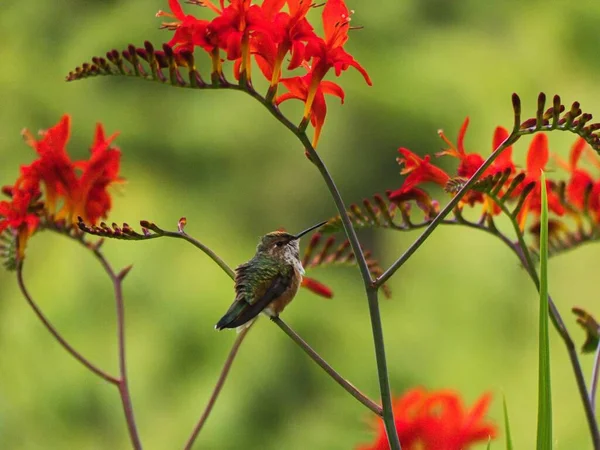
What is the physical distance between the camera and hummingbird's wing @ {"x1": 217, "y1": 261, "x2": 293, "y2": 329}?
0.88 m

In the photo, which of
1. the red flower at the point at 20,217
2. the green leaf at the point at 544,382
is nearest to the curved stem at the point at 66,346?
the red flower at the point at 20,217

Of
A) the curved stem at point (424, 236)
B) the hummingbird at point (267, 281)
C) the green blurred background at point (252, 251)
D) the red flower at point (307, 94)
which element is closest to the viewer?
the curved stem at point (424, 236)

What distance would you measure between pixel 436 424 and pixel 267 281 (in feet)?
0.89

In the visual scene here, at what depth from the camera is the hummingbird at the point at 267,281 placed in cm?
89

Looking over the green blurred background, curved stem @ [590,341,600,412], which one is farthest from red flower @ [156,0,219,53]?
the green blurred background

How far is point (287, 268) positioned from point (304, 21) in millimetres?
293

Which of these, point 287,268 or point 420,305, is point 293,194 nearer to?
point 420,305

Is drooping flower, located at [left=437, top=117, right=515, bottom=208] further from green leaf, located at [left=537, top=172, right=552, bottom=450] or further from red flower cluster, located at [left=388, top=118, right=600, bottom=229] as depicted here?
green leaf, located at [left=537, top=172, right=552, bottom=450]

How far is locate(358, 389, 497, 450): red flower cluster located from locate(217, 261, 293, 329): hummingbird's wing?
210mm

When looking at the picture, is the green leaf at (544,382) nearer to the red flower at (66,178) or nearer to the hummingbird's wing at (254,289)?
the hummingbird's wing at (254,289)

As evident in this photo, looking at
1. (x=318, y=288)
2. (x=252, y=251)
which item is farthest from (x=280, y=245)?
(x=252, y=251)

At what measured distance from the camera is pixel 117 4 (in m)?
4.22

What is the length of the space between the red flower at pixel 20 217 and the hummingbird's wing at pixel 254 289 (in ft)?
0.66

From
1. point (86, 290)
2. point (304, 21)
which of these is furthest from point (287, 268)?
point (86, 290)
